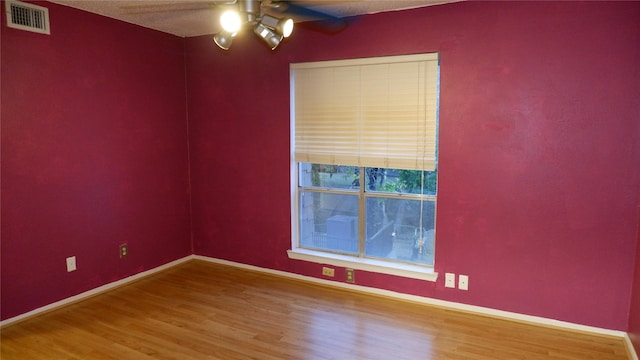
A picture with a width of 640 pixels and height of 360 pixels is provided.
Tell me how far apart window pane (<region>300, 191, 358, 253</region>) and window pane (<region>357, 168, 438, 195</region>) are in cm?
25

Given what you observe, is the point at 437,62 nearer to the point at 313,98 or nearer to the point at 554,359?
the point at 313,98

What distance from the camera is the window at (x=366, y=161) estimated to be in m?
3.34

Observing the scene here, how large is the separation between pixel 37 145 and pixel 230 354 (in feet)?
7.38

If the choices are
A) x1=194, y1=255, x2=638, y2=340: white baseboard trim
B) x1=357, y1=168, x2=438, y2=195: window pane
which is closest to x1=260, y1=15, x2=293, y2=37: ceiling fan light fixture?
x1=357, y1=168, x2=438, y2=195: window pane

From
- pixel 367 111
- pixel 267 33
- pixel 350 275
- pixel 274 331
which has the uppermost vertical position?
pixel 267 33

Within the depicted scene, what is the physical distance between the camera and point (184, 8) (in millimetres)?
3266

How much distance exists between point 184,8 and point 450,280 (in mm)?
3163

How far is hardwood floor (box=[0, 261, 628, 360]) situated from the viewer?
2705 mm

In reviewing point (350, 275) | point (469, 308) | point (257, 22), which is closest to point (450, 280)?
point (469, 308)

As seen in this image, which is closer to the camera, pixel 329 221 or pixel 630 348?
pixel 630 348

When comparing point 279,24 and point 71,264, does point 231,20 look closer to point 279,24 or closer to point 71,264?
point 279,24

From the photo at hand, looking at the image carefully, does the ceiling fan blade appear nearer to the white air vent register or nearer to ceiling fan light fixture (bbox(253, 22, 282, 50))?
ceiling fan light fixture (bbox(253, 22, 282, 50))

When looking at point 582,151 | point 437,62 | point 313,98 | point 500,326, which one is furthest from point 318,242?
point 582,151

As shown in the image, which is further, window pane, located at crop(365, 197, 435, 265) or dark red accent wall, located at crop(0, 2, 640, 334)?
window pane, located at crop(365, 197, 435, 265)
